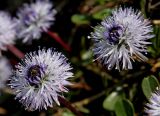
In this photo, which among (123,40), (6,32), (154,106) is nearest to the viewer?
(154,106)

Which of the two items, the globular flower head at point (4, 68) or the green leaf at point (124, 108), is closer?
the green leaf at point (124, 108)

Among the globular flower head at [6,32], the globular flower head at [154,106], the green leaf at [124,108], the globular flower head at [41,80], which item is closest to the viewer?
the globular flower head at [154,106]

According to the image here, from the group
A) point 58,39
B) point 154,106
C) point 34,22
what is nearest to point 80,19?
point 58,39

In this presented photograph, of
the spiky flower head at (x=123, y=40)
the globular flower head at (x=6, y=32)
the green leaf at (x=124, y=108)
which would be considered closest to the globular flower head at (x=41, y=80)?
the spiky flower head at (x=123, y=40)

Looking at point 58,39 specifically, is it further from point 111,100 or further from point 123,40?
point 123,40

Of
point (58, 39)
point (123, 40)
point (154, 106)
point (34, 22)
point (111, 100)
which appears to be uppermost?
point (34, 22)

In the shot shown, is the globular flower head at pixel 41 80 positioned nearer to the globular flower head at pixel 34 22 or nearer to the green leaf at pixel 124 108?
the green leaf at pixel 124 108

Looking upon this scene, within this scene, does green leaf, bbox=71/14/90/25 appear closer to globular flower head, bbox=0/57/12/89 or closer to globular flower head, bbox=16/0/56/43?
globular flower head, bbox=16/0/56/43
